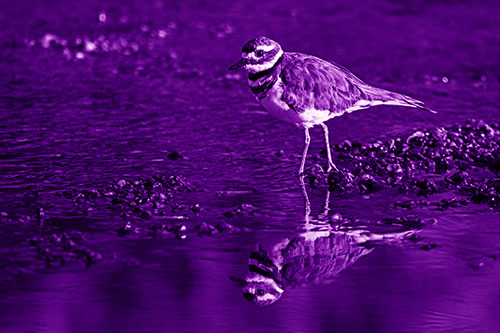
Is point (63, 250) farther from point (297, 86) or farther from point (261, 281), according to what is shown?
point (297, 86)

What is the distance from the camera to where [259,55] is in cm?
876

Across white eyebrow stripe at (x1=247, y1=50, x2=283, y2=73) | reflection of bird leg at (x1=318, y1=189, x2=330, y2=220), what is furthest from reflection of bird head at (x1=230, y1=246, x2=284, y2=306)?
white eyebrow stripe at (x1=247, y1=50, x2=283, y2=73)

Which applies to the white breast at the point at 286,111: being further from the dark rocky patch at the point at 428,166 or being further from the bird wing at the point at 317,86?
the dark rocky patch at the point at 428,166

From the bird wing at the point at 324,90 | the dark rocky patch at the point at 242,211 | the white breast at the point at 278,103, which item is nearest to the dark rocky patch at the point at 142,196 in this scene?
the dark rocky patch at the point at 242,211

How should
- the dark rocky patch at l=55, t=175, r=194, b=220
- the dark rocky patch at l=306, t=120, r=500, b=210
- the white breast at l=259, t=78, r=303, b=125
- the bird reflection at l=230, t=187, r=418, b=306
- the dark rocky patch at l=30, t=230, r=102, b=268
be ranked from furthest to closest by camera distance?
the white breast at l=259, t=78, r=303, b=125
the dark rocky patch at l=306, t=120, r=500, b=210
the dark rocky patch at l=55, t=175, r=194, b=220
the dark rocky patch at l=30, t=230, r=102, b=268
the bird reflection at l=230, t=187, r=418, b=306

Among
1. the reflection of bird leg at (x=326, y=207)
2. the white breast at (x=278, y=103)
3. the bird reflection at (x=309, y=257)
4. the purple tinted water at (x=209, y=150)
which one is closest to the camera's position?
the purple tinted water at (x=209, y=150)

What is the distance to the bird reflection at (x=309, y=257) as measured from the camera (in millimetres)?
6262

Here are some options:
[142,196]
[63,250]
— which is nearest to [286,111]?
[142,196]

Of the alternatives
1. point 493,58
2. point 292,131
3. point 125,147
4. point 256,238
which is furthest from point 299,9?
point 256,238

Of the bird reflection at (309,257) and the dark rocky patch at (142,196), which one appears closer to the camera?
the bird reflection at (309,257)

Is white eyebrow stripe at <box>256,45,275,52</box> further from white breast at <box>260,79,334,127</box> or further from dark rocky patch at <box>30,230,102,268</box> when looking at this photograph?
dark rocky patch at <box>30,230,102,268</box>

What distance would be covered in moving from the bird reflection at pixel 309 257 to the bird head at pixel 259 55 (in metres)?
1.87

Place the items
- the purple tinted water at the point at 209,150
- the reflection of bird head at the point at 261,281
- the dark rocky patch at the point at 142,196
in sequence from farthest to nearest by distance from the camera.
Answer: the dark rocky patch at the point at 142,196, the reflection of bird head at the point at 261,281, the purple tinted water at the point at 209,150

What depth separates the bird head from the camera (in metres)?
8.74
